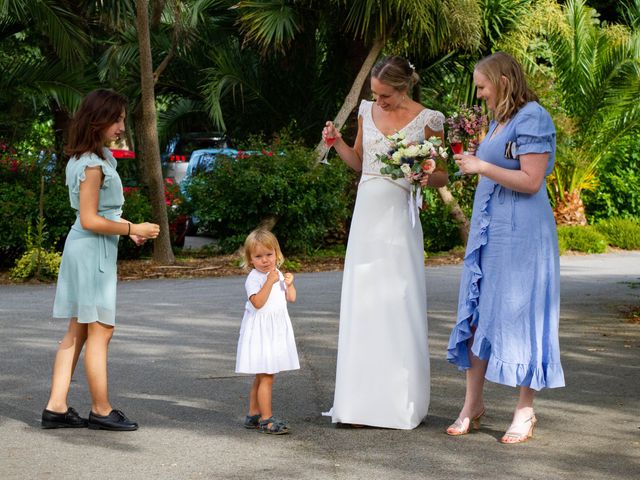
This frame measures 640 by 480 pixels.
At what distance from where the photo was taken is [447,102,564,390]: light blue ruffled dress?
18.9 feet

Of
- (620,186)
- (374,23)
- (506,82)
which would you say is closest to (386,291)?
(506,82)

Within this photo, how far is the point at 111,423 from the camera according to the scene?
20.0 feet

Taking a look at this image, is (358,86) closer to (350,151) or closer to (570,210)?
(570,210)

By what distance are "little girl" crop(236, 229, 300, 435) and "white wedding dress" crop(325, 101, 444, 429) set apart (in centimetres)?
38

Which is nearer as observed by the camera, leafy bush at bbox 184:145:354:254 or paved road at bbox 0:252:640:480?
paved road at bbox 0:252:640:480

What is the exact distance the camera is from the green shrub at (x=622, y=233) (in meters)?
19.0

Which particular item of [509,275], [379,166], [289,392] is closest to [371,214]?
[379,166]

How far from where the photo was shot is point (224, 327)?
10.0 metres

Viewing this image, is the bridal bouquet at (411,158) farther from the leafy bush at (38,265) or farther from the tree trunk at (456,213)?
the tree trunk at (456,213)

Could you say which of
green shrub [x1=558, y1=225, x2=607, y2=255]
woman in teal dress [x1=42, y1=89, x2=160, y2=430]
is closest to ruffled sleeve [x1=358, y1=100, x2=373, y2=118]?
woman in teal dress [x1=42, y1=89, x2=160, y2=430]

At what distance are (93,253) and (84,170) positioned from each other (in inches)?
17.9

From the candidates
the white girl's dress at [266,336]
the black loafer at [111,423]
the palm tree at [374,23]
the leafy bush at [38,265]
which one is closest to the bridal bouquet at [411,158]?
the white girl's dress at [266,336]

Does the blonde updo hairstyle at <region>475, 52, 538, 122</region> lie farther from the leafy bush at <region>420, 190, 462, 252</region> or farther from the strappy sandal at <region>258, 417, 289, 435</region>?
the leafy bush at <region>420, 190, 462, 252</region>

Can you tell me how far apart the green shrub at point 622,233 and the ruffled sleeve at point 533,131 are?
13.9 m
